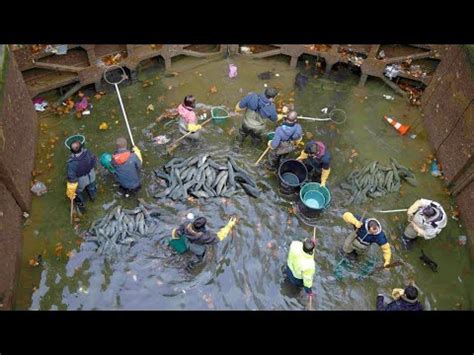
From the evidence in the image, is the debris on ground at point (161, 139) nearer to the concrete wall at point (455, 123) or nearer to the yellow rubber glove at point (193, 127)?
the yellow rubber glove at point (193, 127)

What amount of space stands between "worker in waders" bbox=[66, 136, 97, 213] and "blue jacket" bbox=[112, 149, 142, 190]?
1.58 ft

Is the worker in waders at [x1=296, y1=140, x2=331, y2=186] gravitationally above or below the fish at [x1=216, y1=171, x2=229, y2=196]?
above

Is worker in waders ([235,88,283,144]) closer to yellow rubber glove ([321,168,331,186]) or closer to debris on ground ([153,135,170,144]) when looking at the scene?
yellow rubber glove ([321,168,331,186])

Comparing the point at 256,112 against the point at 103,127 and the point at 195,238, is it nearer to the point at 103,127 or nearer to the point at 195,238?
the point at 195,238

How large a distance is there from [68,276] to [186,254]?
225cm

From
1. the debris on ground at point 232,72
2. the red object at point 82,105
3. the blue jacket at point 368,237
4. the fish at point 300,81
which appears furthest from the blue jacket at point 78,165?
the fish at point 300,81

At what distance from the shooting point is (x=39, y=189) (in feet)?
32.5

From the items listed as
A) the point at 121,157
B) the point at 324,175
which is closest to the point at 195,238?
the point at 121,157

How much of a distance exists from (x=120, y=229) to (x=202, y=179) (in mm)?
1968

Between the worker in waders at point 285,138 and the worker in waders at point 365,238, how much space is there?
2105 millimetres

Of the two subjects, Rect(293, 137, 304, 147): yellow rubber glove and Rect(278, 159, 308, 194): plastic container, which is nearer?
Rect(278, 159, 308, 194): plastic container

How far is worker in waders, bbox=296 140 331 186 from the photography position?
946 centimetres

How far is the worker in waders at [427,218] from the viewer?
874cm

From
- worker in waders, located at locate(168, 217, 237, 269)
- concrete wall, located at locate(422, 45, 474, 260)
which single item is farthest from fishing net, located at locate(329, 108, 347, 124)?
worker in waders, located at locate(168, 217, 237, 269)
